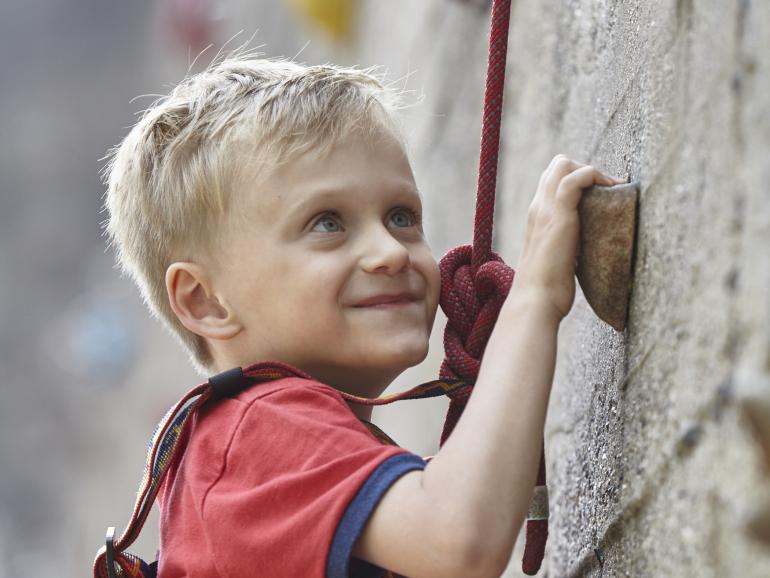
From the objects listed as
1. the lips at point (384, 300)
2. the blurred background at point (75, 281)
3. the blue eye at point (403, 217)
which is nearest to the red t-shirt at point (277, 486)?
the lips at point (384, 300)

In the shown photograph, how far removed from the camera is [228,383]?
3.03 feet

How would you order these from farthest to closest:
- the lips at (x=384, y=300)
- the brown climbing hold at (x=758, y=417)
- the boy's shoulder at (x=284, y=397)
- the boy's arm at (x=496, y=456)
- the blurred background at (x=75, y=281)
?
the blurred background at (x=75, y=281) < the lips at (x=384, y=300) < the boy's shoulder at (x=284, y=397) < the boy's arm at (x=496, y=456) < the brown climbing hold at (x=758, y=417)

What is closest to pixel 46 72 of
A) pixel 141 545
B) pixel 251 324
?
pixel 141 545

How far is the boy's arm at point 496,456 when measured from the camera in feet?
2.49

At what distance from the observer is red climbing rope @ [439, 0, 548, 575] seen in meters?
0.97

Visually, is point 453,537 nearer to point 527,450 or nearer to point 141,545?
point 527,450

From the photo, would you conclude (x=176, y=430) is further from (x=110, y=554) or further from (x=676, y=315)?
(x=676, y=315)

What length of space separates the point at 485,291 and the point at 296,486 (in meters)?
0.28

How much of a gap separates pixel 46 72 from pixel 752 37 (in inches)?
385

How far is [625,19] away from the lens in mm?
975

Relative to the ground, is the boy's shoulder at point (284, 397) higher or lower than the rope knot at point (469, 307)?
lower

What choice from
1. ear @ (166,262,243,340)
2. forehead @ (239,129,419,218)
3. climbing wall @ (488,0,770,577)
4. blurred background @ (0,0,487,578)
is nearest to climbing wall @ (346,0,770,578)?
climbing wall @ (488,0,770,577)

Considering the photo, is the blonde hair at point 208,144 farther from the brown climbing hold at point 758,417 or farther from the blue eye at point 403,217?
the brown climbing hold at point 758,417

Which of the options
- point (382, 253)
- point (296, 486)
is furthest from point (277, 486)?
point (382, 253)
